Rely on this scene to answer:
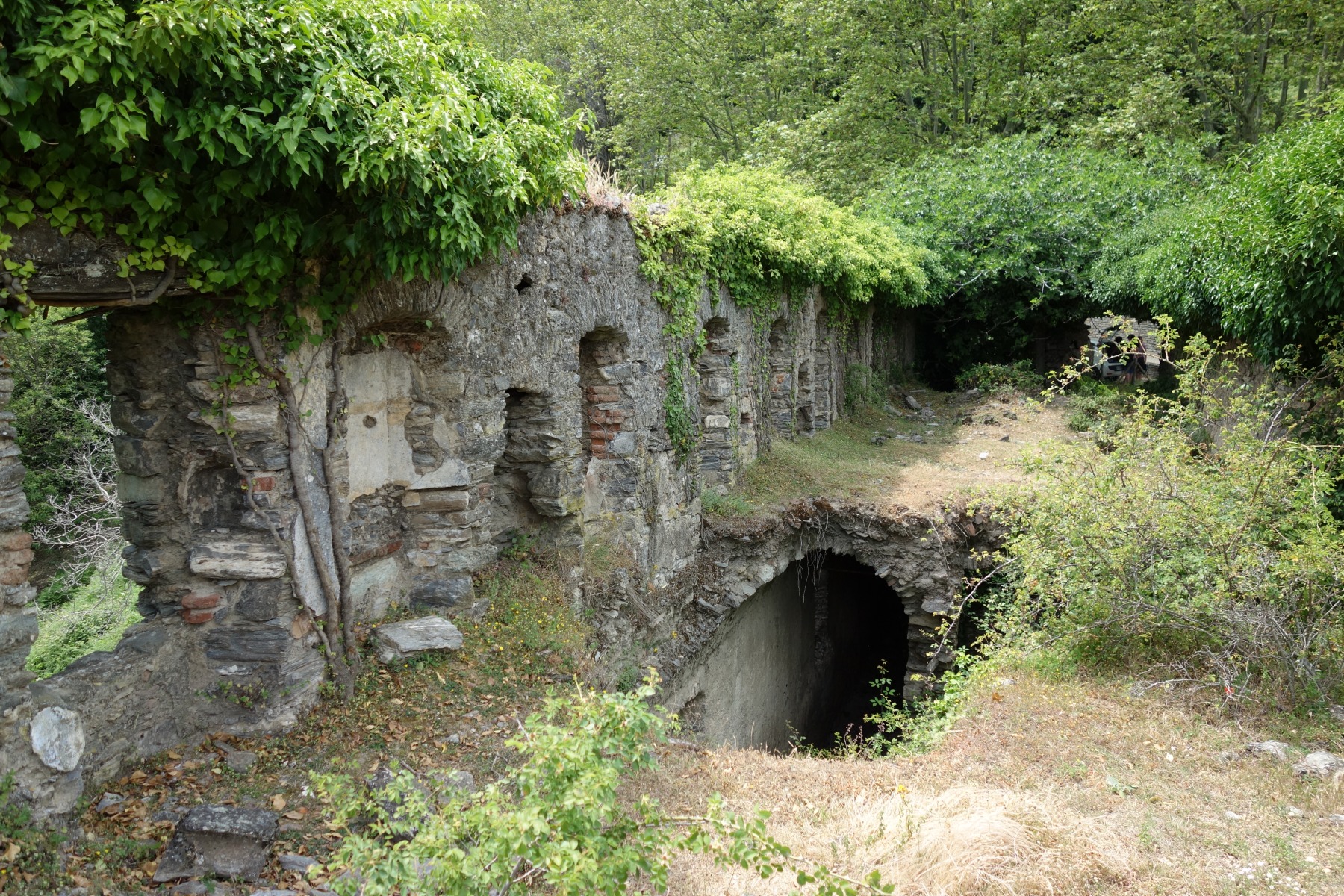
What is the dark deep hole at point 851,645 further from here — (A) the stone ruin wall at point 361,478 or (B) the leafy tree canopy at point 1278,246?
(B) the leafy tree canopy at point 1278,246

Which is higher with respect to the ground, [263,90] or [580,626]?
[263,90]

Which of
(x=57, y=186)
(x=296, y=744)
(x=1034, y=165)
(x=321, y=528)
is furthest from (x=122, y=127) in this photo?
(x=1034, y=165)

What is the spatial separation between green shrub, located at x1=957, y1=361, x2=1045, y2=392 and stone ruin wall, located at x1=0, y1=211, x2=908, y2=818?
1146cm

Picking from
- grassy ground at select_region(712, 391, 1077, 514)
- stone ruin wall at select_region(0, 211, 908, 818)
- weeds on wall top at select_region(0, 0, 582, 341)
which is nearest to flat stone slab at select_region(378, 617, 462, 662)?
stone ruin wall at select_region(0, 211, 908, 818)

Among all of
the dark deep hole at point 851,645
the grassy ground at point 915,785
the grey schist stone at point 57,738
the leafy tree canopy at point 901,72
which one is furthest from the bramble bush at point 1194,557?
the leafy tree canopy at point 901,72

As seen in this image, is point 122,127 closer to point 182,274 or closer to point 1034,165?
point 182,274

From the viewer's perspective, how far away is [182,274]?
4285 millimetres

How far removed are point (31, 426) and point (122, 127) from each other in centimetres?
1098

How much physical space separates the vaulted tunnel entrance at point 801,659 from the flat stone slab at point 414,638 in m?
3.78

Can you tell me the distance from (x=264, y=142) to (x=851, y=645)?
12.4 metres

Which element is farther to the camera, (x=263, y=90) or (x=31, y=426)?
→ (x=31, y=426)

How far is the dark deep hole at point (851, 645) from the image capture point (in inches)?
525

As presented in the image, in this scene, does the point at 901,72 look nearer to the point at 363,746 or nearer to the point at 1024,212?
the point at 1024,212

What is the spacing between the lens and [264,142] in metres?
3.97
